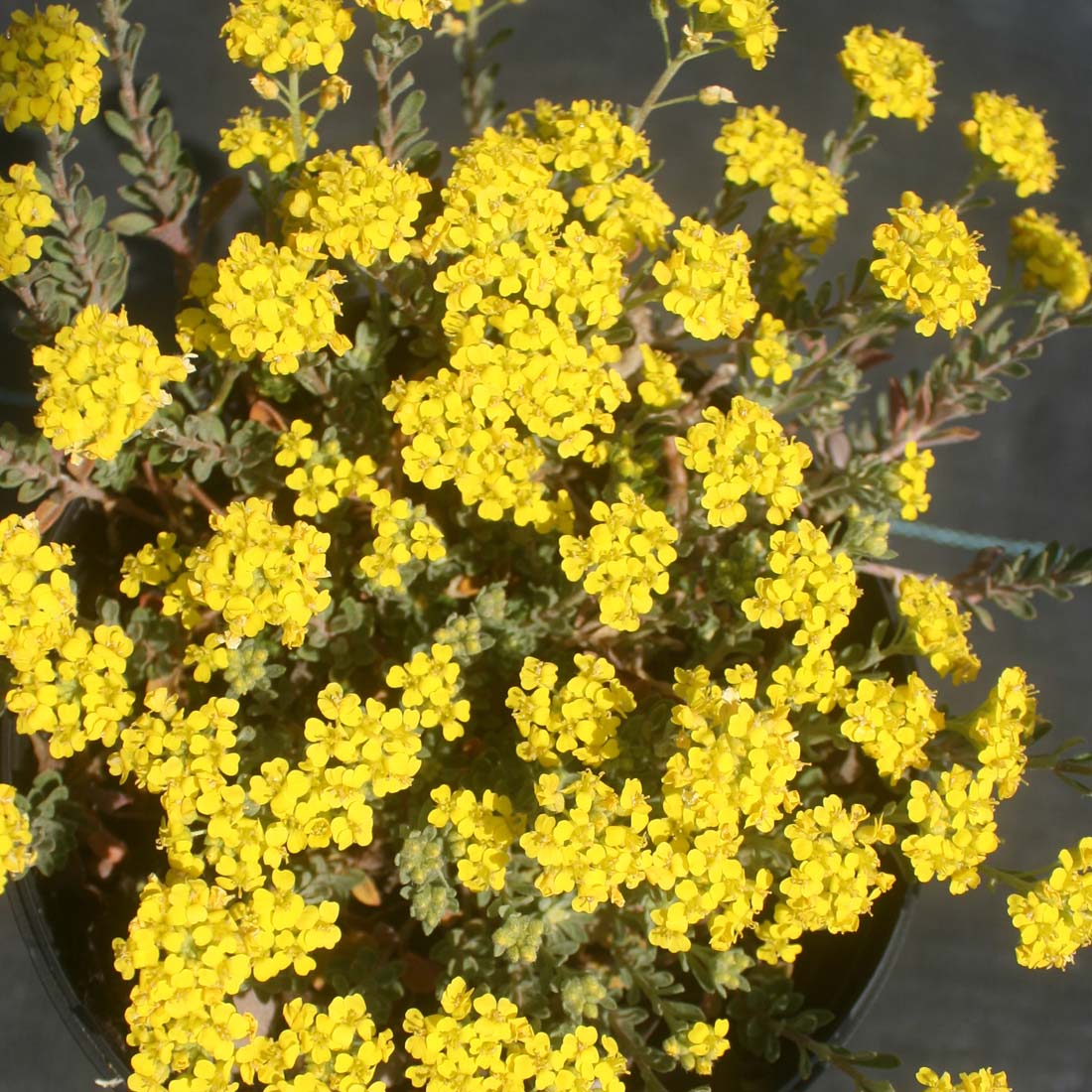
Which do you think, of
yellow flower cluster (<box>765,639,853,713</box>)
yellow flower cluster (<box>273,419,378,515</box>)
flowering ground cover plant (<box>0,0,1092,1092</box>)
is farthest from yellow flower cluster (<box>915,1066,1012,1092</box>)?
yellow flower cluster (<box>273,419,378,515</box>)

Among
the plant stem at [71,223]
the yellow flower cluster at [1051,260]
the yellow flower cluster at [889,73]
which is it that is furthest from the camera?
the yellow flower cluster at [1051,260]

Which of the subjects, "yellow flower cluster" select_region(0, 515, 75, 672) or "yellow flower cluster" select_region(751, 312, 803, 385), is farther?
"yellow flower cluster" select_region(751, 312, 803, 385)

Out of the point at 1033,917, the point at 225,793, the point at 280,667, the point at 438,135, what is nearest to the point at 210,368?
the point at 280,667

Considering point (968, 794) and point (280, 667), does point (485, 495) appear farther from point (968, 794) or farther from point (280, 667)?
point (968, 794)

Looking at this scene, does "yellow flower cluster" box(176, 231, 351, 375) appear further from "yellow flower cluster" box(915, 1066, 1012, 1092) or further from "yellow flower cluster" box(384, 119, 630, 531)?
"yellow flower cluster" box(915, 1066, 1012, 1092)

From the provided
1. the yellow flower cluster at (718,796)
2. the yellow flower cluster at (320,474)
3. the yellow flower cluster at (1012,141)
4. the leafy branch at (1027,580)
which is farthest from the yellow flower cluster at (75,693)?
the yellow flower cluster at (1012,141)

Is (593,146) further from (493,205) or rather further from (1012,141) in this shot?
(1012,141)

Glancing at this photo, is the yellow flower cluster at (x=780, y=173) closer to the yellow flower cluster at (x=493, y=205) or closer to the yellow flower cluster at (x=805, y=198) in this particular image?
the yellow flower cluster at (x=805, y=198)
